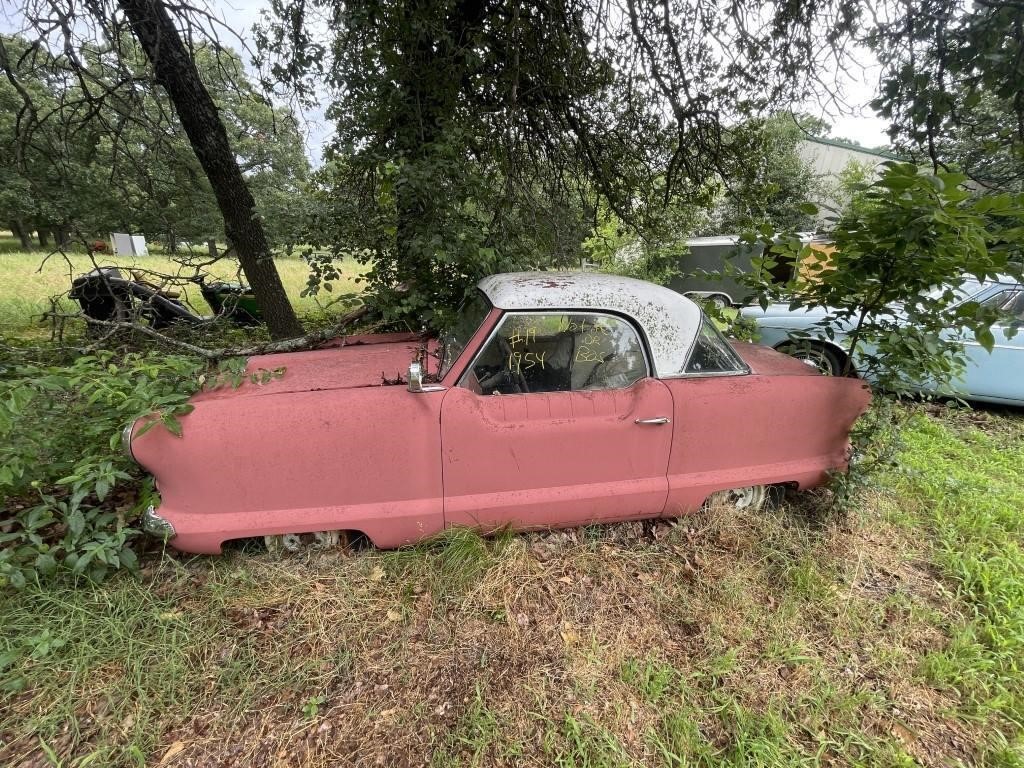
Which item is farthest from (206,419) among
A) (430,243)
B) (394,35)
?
(394,35)

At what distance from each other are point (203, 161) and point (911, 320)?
5.80 meters

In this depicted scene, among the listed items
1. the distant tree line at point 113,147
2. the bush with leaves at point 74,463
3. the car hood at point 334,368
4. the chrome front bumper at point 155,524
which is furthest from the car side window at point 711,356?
the distant tree line at point 113,147

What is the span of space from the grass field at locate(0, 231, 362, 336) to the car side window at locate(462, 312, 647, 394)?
316cm

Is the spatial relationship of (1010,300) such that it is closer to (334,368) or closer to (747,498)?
(747,498)

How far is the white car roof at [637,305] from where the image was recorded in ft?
7.70

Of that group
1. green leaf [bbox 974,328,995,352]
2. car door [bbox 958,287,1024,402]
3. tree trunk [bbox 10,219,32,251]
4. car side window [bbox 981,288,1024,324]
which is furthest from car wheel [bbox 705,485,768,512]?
tree trunk [bbox 10,219,32,251]

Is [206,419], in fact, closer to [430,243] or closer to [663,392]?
[430,243]

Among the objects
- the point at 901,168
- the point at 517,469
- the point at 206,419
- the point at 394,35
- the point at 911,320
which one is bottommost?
the point at 517,469

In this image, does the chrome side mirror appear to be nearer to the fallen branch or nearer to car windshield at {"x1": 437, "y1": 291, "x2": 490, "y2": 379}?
→ car windshield at {"x1": 437, "y1": 291, "x2": 490, "y2": 379}

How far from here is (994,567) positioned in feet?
7.98

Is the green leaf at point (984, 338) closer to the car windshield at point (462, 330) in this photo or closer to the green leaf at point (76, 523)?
the car windshield at point (462, 330)

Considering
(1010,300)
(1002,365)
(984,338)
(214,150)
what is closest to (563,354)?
(984,338)

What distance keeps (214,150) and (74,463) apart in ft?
11.4

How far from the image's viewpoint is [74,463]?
7.28 ft
